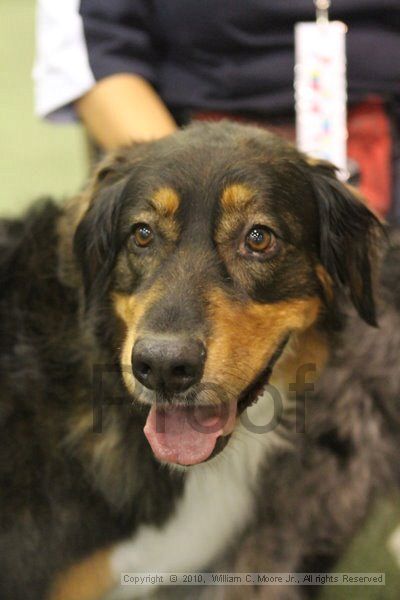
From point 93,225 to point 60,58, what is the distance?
0.65 metres

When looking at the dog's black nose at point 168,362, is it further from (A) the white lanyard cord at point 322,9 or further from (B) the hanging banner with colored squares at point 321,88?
(A) the white lanyard cord at point 322,9

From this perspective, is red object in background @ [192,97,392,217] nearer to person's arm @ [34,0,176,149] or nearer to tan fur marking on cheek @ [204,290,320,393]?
person's arm @ [34,0,176,149]

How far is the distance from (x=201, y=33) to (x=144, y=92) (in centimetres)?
19

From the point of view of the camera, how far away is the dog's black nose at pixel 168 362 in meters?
0.94

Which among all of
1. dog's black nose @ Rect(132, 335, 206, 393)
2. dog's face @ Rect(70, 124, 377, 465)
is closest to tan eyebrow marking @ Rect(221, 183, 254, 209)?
dog's face @ Rect(70, 124, 377, 465)

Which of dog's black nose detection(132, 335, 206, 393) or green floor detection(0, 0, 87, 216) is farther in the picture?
green floor detection(0, 0, 87, 216)

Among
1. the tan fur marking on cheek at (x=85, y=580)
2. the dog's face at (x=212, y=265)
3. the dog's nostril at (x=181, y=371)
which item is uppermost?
the dog's face at (x=212, y=265)

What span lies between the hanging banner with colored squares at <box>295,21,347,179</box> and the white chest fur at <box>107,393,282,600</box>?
0.64m

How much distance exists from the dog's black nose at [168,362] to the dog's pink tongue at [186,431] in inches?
4.0

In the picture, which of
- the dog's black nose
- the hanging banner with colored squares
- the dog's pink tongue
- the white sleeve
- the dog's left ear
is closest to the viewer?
the dog's black nose

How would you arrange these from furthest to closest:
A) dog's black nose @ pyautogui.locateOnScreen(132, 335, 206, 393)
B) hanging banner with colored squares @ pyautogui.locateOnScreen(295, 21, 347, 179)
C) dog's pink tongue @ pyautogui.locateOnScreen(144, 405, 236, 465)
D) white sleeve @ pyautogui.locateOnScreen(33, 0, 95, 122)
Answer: white sleeve @ pyautogui.locateOnScreen(33, 0, 95, 122) → hanging banner with colored squares @ pyautogui.locateOnScreen(295, 21, 347, 179) → dog's pink tongue @ pyautogui.locateOnScreen(144, 405, 236, 465) → dog's black nose @ pyautogui.locateOnScreen(132, 335, 206, 393)

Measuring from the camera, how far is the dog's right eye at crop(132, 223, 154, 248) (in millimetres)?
1144

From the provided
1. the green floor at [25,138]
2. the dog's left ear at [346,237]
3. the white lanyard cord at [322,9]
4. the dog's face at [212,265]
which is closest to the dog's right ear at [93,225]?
the dog's face at [212,265]

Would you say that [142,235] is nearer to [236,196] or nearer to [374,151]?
[236,196]
